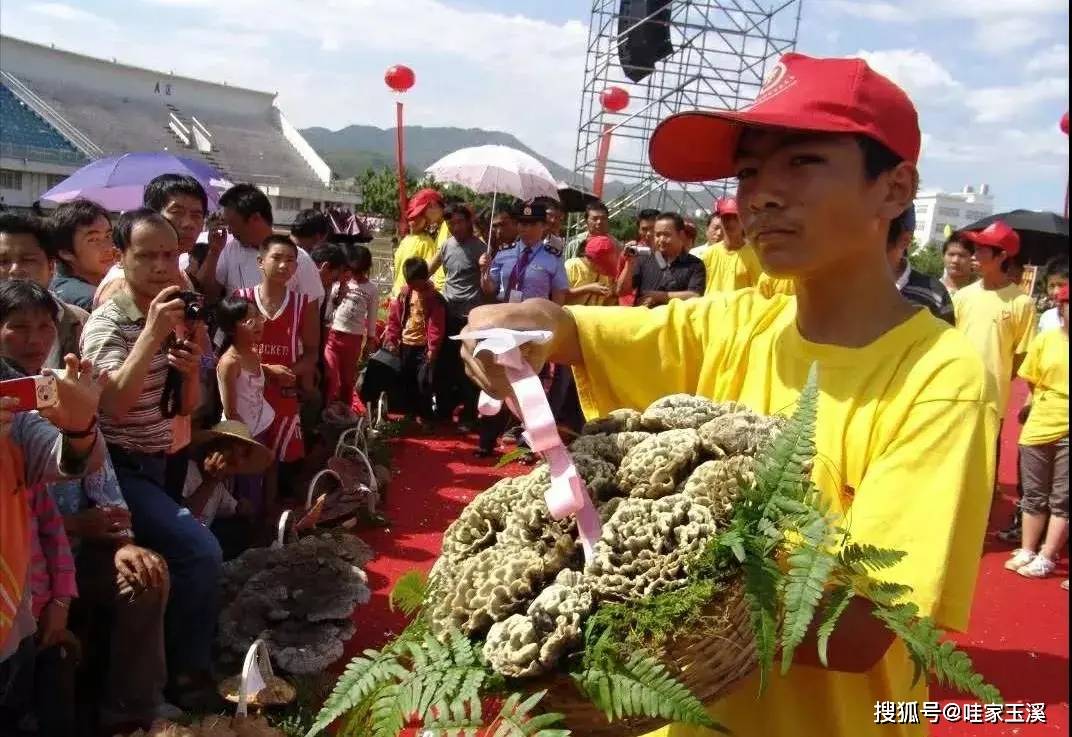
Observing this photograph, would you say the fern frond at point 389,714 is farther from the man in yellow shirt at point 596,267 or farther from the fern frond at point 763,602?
the man in yellow shirt at point 596,267

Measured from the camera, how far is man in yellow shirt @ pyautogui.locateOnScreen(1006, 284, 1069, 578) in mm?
5848

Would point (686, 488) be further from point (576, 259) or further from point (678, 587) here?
point (576, 259)

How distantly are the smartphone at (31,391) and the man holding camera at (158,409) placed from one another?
3.34 ft

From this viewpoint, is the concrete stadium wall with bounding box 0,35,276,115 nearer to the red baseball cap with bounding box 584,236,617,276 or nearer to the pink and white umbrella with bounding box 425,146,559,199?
the pink and white umbrella with bounding box 425,146,559,199

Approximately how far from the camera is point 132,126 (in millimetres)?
48094

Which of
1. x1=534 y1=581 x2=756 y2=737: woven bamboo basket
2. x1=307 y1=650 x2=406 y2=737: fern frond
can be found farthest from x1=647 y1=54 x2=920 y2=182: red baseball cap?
x1=307 y1=650 x2=406 y2=737: fern frond

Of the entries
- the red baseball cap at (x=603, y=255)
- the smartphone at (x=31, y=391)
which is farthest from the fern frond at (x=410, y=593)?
the red baseball cap at (x=603, y=255)

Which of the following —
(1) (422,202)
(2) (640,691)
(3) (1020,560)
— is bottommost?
(3) (1020,560)

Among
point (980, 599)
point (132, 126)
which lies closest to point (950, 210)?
point (132, 126)

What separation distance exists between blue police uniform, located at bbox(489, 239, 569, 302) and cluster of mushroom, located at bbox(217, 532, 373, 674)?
12.5 feet

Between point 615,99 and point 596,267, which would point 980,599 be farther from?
point 615,99

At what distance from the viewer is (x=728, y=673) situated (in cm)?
121

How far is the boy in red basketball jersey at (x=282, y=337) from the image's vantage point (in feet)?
18.7

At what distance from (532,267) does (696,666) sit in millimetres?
6992
